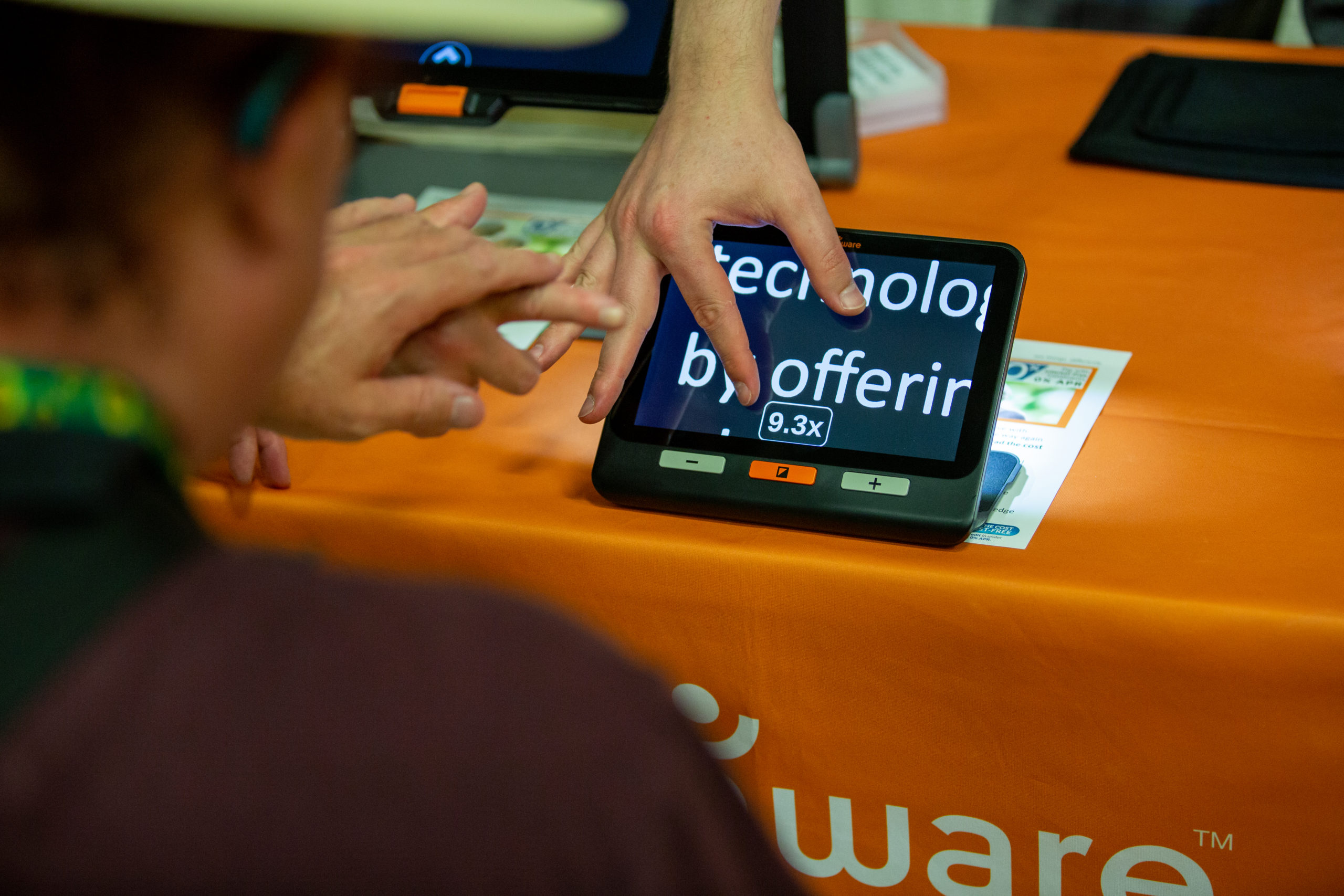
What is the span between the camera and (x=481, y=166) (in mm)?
1449

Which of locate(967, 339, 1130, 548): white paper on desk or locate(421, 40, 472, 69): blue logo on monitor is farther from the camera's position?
locate(421, 40, 472, 69): blue logo on monitor

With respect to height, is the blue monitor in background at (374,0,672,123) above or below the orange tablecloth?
above

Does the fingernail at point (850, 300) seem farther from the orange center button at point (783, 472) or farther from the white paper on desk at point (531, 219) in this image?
the white paper on desk at point (531, 219)

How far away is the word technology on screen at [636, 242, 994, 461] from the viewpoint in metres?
0.88

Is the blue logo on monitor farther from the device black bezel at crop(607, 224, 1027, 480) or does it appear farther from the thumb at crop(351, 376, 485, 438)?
the thumb at crop(351, 376, 485, 438)

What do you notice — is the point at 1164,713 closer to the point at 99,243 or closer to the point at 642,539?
the point at 642,539

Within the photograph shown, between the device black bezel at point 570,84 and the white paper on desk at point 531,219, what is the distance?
0.11 metres

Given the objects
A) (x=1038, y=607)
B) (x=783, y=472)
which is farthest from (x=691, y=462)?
(x=1038, y=607)

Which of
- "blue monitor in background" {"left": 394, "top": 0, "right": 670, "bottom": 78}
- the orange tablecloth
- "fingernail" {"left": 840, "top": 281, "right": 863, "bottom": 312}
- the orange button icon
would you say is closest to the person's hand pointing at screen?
"fingernail" {"left": 840, "top": 281, "right": 863, "bottom": 312}

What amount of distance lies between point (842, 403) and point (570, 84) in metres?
0.62

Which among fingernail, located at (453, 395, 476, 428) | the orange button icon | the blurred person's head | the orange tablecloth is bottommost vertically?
the orange tablecloth

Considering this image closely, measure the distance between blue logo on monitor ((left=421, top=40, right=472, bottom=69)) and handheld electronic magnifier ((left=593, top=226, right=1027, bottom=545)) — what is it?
56 centimetres

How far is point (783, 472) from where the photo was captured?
0.88m

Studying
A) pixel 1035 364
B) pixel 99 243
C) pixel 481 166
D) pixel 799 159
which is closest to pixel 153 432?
pixel 99 243
